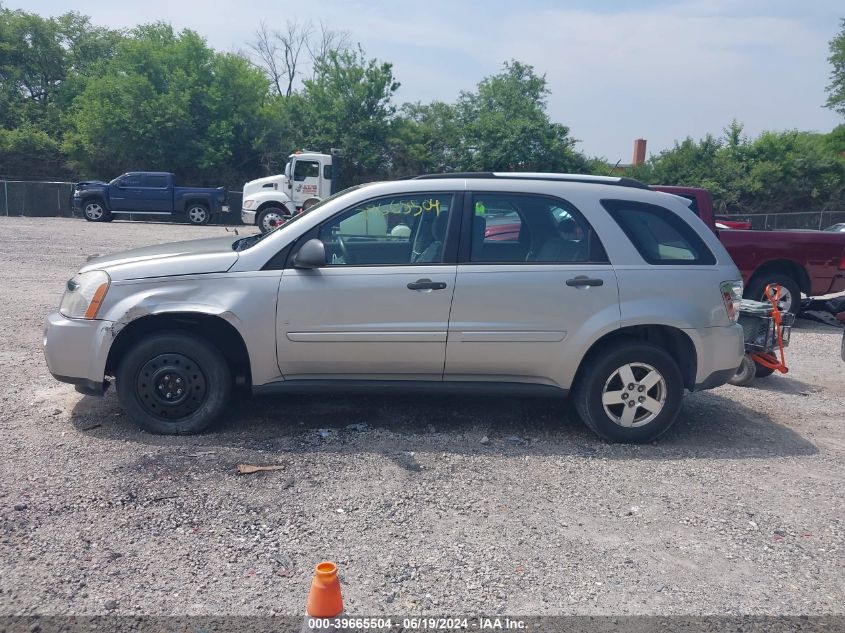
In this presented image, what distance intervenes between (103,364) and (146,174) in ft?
81.7

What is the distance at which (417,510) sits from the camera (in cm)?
422

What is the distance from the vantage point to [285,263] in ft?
16.9

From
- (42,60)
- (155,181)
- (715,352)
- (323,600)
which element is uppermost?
(42,60)

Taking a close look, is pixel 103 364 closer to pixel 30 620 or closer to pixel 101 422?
pixel 101 422

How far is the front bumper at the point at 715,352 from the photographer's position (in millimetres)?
5355

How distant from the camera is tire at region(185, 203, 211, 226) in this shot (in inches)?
1117

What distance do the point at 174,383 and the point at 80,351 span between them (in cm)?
65

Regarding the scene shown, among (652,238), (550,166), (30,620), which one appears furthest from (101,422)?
(550,166)

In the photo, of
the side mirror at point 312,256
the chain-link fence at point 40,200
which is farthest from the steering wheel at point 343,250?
the chain-link fence at point 40,200

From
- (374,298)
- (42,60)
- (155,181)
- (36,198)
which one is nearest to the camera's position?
(374,298)

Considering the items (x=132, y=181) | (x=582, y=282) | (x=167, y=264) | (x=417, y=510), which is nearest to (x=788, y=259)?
(x=582, y=282)

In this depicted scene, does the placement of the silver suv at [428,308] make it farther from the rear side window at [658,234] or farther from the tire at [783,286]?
the tire at [783,286]

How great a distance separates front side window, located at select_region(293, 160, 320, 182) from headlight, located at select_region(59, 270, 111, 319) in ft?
65.0

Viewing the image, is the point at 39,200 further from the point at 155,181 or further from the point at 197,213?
the point at 197,213
